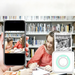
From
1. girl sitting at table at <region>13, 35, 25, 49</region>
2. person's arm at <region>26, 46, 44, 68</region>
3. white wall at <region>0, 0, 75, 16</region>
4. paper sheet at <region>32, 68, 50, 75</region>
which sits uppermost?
white wall at <region>0, 0, 75, 16</region>

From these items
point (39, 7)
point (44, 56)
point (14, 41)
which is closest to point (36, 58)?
point (44, 56)

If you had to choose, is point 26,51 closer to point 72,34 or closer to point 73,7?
point 72,34

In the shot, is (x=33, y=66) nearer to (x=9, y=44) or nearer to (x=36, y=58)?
(x=36, y=58)

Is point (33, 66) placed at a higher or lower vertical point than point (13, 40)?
lower

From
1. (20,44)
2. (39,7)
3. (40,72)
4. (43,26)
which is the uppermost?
(39,7)

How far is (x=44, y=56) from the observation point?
645 mm

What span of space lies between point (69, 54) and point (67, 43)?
0.21ft

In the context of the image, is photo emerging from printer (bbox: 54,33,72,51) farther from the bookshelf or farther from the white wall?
the white wall

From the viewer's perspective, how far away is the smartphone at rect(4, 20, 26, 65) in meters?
0.62

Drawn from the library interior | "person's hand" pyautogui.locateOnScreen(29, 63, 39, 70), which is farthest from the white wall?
"person's hand" pyautogui.locateOnScreen(29, 63, 39, 70)

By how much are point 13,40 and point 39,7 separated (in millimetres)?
247

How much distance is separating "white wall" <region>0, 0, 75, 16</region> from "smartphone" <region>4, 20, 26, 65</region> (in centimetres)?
7

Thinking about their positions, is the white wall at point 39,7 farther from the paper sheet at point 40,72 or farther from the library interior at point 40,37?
the paper sheet at point 40,72

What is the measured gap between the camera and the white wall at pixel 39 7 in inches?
25.8
